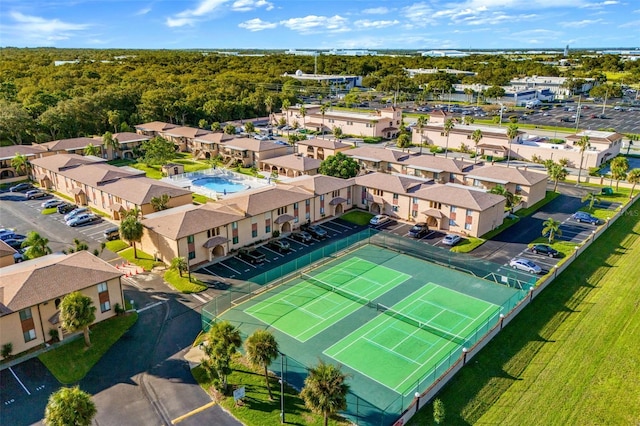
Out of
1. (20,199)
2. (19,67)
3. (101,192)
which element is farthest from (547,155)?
(19,67)

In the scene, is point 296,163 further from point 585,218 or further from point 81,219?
point 585,218

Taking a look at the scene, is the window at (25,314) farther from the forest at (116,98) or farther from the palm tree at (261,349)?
the forest at (116,98)

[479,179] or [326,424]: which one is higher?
[479,179]

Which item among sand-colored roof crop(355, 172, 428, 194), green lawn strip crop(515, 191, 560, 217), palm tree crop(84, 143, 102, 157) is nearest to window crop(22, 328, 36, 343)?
sand-colored roof crop(355, 172, 428, 194)

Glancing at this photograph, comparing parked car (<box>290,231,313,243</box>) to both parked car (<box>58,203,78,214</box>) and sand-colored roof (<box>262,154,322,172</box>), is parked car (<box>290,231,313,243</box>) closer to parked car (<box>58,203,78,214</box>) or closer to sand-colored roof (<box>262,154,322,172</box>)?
sand-colored roof (<box>262,154,322,172</box>)

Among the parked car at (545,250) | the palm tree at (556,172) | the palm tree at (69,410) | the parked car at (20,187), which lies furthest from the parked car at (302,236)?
the parked car at (20,187)

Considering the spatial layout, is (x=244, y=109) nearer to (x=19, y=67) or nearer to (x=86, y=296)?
(x=19, y=67)
